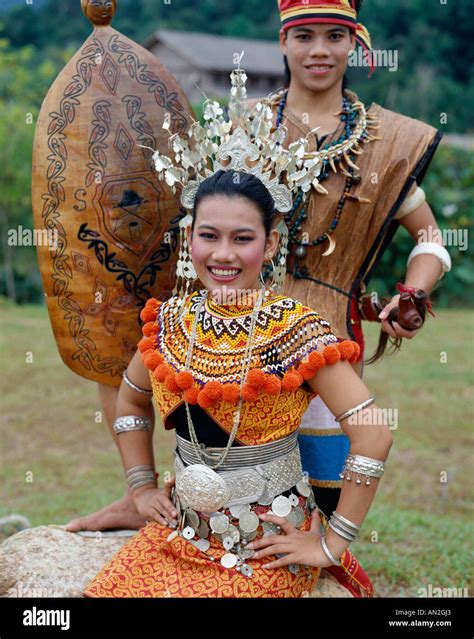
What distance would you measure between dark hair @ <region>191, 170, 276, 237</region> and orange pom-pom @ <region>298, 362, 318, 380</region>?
39 centimetres

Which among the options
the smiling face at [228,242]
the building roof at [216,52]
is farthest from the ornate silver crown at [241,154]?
the building roof at [216,52]

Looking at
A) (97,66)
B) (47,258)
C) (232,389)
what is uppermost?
(97,66)

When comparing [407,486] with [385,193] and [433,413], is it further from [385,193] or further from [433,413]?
[385,193]

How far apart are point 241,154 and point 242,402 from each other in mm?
691

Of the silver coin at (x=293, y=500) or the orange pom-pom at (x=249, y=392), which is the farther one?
the silver coin at (x=293, y=500)

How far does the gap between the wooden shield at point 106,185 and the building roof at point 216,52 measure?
2160cm

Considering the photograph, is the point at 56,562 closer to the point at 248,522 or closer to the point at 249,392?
the point at 248,522

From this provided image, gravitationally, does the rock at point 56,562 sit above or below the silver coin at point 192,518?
below

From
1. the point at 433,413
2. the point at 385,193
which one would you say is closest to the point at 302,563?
the point at 385,193

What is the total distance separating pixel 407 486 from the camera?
5.60 metres

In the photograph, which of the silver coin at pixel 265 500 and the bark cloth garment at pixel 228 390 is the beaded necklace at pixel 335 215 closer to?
the bark cloth garment at pixel 228 390

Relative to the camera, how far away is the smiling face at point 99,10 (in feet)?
9.34

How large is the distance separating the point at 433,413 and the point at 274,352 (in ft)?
16.2

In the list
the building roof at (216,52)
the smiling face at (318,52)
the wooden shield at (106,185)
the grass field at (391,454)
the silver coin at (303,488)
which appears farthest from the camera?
the building roof at (216,52)
